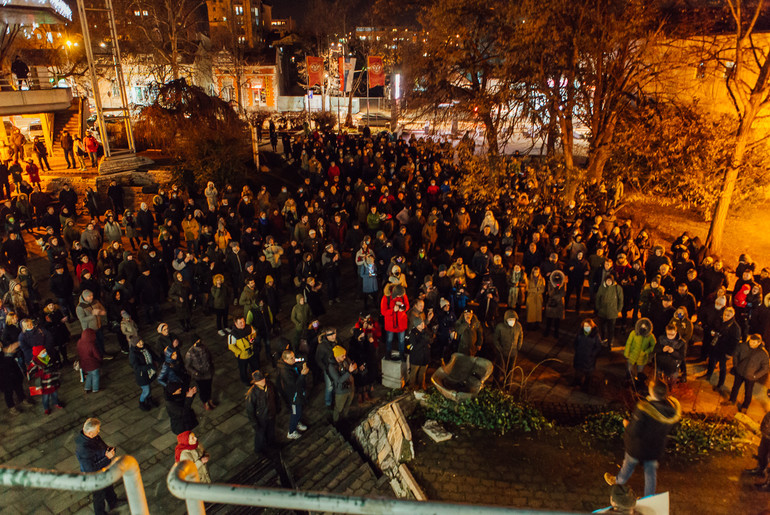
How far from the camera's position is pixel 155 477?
7.50 metres

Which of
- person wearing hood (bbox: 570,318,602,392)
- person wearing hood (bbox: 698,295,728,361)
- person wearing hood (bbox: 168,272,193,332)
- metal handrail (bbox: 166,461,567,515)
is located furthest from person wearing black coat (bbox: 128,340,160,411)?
person wearing hood (bbox: 698,295,728,361)

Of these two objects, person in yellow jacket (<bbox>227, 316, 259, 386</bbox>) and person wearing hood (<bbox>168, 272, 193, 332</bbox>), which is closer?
person in yellow jacket (<bbox>227, 316, 259, 386</bbox>)

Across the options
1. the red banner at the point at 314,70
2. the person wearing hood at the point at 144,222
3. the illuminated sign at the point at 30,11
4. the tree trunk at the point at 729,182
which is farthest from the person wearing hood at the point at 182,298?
the red banner at the point at 314,70

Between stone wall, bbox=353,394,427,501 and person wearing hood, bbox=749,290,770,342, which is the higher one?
person wearing hood, bbox=749,290,770,342

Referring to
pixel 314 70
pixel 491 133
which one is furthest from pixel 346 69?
pixel 491 133

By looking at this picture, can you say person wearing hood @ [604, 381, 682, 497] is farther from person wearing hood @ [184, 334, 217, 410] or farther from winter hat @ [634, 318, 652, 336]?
person wearing hood @ [184, 334, 217, 410]

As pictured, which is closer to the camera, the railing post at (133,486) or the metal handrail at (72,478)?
the metal handrail at (72,478)

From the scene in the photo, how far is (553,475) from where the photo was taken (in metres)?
7.43

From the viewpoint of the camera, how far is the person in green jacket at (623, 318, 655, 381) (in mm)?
8961

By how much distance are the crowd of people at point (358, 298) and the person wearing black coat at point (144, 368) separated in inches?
1.2

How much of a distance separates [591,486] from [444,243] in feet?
27.9

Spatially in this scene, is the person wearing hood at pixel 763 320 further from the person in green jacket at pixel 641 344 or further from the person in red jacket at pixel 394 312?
the person in red jacket at pixel 394 312

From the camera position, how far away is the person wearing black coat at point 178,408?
24.8 feet

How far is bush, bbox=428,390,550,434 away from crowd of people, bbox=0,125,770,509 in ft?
2.73
